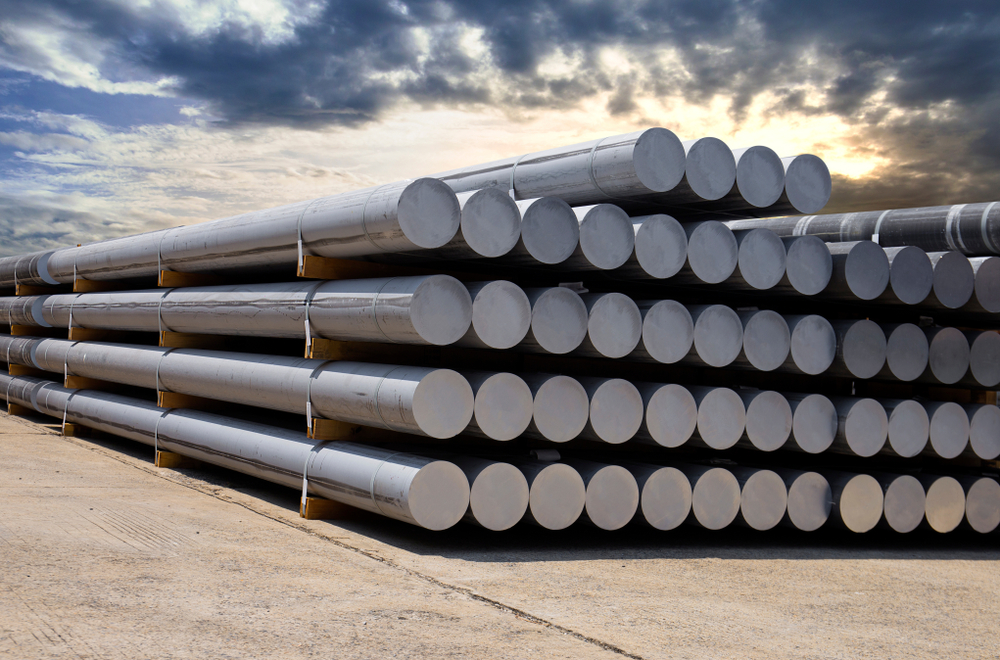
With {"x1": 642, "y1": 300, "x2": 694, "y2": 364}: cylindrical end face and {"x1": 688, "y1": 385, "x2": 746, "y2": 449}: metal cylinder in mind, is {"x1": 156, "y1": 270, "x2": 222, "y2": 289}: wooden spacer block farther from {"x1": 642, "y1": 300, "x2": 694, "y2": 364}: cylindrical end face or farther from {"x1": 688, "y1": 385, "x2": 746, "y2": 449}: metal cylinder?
{"x1": 688, "y1": 385, "x2": 746, "y2": 449}: metal cylinder

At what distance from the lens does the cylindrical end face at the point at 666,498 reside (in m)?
5.49

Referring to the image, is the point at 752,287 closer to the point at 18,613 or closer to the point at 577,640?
the point at 577,640

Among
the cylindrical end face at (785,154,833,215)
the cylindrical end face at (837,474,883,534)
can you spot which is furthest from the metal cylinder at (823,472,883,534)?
the cylindrical end face at (785,154,833,215)

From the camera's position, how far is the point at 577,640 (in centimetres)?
345

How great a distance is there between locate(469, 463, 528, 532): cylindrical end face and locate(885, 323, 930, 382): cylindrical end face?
10.1ft

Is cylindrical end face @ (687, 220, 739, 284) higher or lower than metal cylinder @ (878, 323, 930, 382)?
higher

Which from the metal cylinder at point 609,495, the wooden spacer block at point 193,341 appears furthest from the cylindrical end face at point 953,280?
the wooden spacer block at point 193,341

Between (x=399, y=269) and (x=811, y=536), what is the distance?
12.4 ft

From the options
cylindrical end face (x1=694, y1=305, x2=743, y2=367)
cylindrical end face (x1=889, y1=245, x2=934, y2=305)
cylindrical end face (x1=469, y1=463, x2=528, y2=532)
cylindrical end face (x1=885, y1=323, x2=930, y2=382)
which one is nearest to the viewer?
cylindrical end face (x1=469, y1=463, x2=528, y2=532)

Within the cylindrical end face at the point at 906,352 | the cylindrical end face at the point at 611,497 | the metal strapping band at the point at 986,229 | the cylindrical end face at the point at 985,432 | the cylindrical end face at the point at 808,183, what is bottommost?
the cylindrical end face at the point at 611,497

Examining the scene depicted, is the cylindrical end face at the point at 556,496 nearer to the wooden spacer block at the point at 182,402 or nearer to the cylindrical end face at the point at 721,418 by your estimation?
the cylindrical end face at the point at 721,418

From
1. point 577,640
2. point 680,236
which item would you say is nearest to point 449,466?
point 577,640

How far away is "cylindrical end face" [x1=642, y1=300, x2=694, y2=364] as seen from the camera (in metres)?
5.39

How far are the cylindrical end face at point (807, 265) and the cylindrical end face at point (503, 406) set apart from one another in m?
2.19
